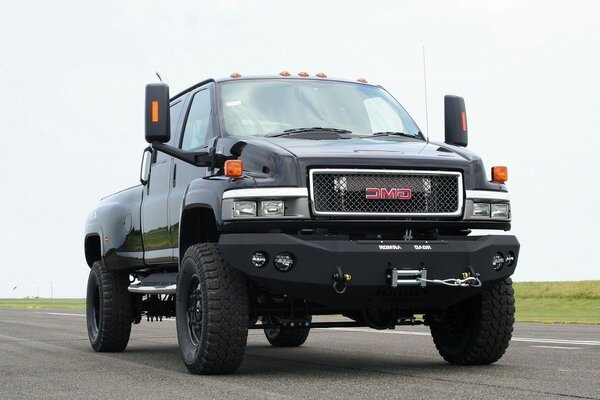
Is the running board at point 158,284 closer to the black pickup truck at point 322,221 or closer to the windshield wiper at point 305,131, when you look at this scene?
the black pickup truck at point 322,221

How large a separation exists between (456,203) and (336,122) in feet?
5.27

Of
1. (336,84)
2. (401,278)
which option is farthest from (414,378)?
(336,84)

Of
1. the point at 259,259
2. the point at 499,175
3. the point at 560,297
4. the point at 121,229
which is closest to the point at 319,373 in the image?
the point at 259,259

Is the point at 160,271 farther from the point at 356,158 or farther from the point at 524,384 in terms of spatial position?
the point at 524,384

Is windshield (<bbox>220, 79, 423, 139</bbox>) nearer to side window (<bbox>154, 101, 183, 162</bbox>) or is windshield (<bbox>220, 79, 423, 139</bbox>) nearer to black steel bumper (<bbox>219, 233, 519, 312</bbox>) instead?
side window (<bbox>154, 101, 183, 162</bbox>)

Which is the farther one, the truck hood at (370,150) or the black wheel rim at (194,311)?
the black wheel rim at (194,311)

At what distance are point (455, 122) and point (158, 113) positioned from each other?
268 cm

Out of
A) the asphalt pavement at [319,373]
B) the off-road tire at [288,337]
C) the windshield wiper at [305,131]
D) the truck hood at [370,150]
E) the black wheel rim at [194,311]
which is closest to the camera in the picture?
the asphalt pavement at [319,373]

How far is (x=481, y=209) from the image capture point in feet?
27.6

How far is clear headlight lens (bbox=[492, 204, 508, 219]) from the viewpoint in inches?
335

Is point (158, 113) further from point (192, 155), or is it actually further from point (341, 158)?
point (341, 158)

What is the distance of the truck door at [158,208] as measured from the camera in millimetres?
10180

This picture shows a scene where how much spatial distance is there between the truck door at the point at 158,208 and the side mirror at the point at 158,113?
1620 millimetres

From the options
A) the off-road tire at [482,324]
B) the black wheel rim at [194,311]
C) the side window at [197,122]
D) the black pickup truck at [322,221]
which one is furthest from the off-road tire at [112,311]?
the off-road tire at [482,324]
